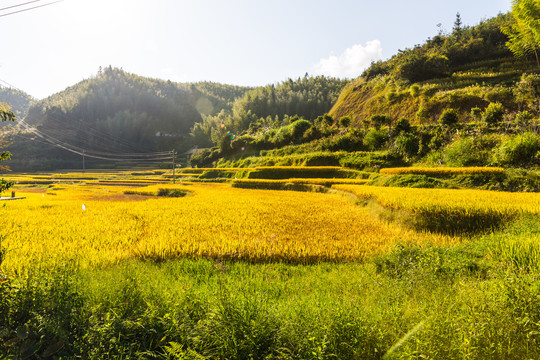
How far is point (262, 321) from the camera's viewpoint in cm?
315

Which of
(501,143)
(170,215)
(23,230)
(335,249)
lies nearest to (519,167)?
(501,143)

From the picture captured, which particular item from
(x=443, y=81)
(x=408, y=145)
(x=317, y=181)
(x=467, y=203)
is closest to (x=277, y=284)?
(x=467, y=203)

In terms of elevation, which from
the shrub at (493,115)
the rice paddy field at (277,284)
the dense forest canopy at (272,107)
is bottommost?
the rice paddy field at (277,284)

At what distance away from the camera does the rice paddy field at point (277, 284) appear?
2.94 m

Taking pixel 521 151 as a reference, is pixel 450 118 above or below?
above

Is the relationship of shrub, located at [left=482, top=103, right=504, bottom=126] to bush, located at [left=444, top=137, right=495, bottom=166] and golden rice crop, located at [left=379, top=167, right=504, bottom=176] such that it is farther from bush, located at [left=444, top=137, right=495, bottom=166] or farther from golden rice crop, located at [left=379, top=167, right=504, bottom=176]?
golden rice crop, located at [left=379, top=167, right=504, bottom=176]

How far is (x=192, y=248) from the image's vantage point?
21.3ft

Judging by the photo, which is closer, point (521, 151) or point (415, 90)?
point (521, 151)

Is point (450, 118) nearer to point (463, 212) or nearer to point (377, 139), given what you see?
point (377, 139)

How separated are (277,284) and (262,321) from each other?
182 centimetres

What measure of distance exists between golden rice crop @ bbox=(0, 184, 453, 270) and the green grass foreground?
142 cm

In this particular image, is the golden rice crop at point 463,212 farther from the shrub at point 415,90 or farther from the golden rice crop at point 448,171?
the shrub at point 415,90

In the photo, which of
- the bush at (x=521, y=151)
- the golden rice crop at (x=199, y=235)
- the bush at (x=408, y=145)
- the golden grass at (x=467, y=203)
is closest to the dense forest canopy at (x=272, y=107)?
the bush at (x=408, y=145)

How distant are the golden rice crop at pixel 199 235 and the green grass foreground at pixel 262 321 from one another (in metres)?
1.42
